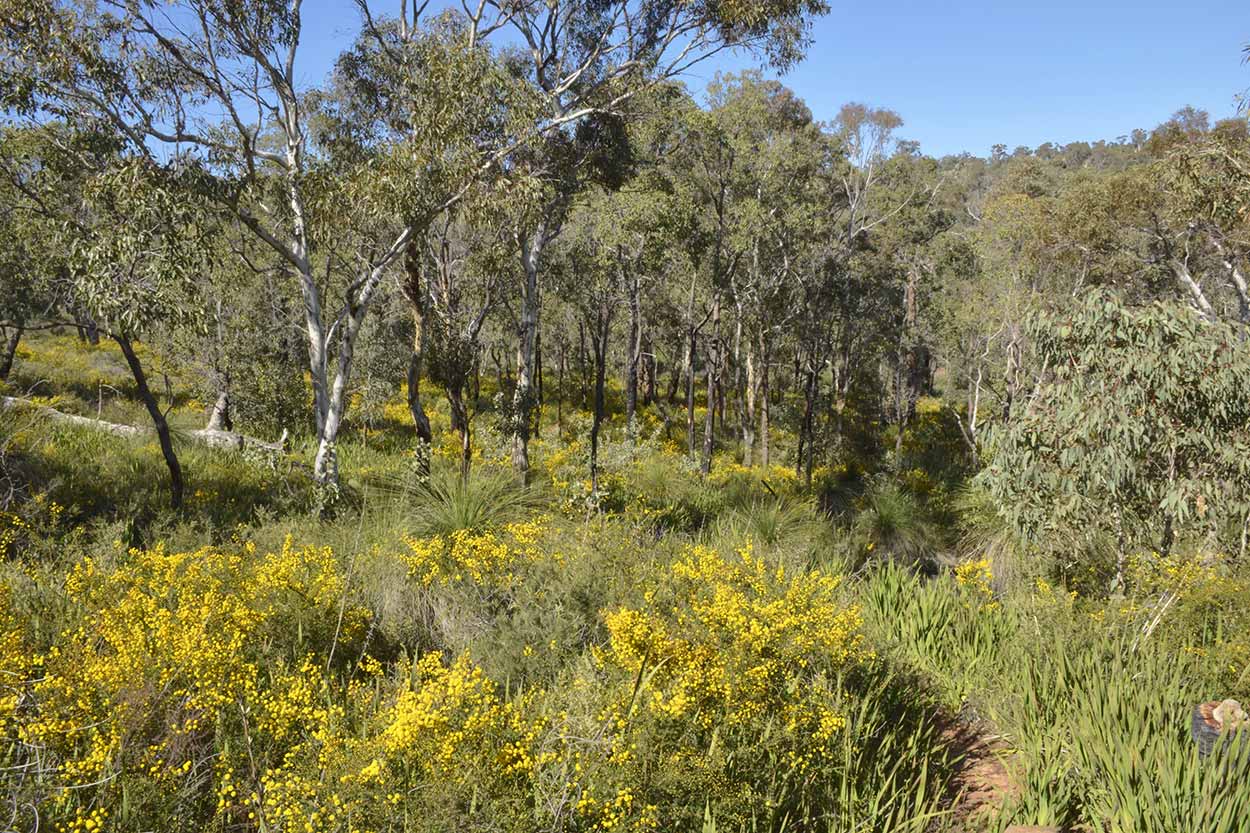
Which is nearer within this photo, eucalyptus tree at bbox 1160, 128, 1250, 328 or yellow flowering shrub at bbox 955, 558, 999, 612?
yellow flowering shrub at bbox 955, 558, 999, 612

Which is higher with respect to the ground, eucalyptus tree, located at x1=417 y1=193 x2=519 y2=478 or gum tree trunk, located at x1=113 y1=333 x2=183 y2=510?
eucalyptus tree, located at x1=417 y1=193 x2=519 y2=478

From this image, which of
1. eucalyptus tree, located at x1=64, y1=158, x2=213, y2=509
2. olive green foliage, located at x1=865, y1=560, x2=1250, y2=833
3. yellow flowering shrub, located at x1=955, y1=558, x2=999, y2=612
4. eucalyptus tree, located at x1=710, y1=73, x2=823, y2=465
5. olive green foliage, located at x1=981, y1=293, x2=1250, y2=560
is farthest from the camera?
eucalyptus tree, located at x1=710, y1=73, x2=823, y2=465

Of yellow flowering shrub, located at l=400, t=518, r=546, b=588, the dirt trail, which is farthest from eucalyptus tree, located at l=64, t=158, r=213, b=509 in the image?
the dirt trail

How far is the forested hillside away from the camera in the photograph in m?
3.66

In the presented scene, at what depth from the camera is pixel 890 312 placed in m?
28.9

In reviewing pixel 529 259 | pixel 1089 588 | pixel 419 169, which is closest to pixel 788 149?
pixel 529 259

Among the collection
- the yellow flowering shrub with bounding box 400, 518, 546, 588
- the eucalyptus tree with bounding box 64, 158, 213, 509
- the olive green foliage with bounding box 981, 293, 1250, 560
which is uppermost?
the eucalyptus tree with bounding box 64, 158, 213, 509

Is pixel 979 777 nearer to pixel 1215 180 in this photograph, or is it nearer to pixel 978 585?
pixel 978 585

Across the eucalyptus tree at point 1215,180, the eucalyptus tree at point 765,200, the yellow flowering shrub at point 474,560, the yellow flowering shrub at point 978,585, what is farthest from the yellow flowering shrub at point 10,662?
the eucalyptus tree at point 765,200

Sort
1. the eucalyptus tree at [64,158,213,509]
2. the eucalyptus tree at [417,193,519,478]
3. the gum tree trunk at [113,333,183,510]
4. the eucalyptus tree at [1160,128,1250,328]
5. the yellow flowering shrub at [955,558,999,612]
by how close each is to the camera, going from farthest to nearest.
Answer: the eucalyptus tree at [417,193,519,478] < the eucalyptus tree at [1160,128,1250,328] < the gum tree trunk at [113,333,183,510] < the eucalyptus tree at [64,158,213,509] < the yellow flowering shrub at [955,558,999,612]

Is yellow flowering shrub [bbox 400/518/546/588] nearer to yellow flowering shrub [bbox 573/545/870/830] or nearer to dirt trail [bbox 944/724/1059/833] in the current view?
yellow flowering shrub [bbox 573/545/870/830]

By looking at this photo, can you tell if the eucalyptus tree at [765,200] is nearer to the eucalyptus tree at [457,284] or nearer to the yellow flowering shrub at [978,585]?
the eucalyptus tree at [457,284]

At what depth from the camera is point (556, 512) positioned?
9.54m

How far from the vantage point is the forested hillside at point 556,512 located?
366 cm
